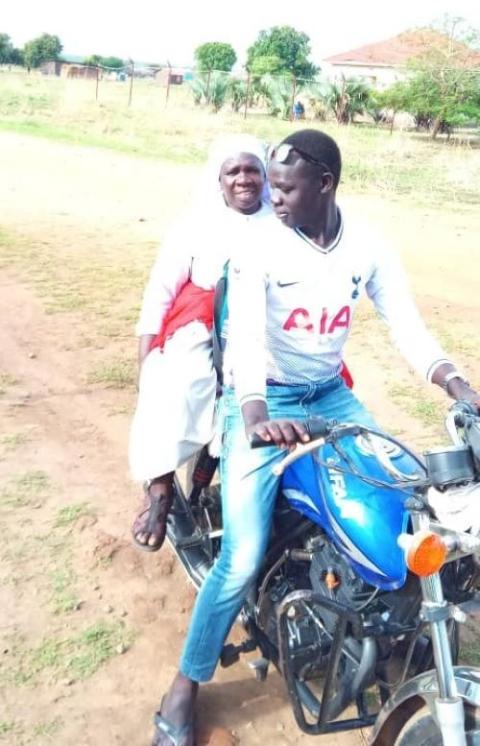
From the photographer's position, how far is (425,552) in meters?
1.89

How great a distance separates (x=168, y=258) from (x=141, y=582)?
134 cm

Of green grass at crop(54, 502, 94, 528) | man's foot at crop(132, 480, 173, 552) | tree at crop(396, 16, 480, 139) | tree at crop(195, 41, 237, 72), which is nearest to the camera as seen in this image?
man's foot at crop(132, 480, 173, 552)

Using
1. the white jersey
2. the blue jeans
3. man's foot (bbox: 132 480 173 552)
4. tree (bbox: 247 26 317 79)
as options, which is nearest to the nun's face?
the white jersey

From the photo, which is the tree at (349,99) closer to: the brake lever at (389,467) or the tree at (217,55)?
the brake lever at (389,467)

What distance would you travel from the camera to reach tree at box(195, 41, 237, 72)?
6144cm

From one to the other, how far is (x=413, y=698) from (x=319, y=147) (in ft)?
5.08

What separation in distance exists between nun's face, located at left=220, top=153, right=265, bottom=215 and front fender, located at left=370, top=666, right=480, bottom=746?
1.94 meters

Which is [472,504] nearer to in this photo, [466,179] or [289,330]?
[289,330]

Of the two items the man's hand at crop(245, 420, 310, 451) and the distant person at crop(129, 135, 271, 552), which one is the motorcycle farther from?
the distant person at crop(129, 135, 271, 552)

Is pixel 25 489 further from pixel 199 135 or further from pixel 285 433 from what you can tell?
pixel 199 135

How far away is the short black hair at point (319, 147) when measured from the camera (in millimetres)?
2432

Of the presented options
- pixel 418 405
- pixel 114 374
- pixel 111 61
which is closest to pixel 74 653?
pixel 114 374

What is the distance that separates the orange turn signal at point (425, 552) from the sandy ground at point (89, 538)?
3.89ft

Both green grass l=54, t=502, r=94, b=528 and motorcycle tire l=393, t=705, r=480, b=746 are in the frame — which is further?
green grass l=54, t=502, r=94, b=528
